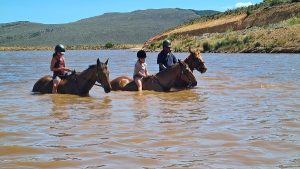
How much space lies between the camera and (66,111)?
31.2 feet

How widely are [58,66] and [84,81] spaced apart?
33.1 inches

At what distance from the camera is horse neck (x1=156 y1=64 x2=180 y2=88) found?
1271 cm

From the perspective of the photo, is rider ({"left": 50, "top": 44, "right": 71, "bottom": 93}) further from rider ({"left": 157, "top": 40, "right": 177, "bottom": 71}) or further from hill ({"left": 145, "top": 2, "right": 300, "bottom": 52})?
hill ({"left": 145, "top": 2, "right": 300, "bottom": 52})

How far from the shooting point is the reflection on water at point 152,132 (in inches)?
217

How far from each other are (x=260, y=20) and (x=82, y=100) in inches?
2332

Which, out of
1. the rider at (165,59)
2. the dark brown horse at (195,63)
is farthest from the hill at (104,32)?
the dark brown horse at (195,63)

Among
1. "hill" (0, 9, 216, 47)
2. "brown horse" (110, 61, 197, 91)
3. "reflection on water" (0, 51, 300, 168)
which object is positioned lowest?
"reflection on water" (0, 51, 300, 168)

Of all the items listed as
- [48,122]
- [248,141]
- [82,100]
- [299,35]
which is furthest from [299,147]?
[299,35]

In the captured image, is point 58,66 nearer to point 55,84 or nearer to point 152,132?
point 55,84

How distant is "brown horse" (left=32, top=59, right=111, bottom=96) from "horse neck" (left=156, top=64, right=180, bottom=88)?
191 cm

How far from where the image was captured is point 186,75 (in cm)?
1286

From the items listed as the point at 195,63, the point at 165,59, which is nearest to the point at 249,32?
the point at 165,59

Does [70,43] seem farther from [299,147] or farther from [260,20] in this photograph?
[299,147]

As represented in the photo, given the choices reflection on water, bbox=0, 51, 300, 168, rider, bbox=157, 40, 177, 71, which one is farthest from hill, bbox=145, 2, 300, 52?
reflection on water, bbox=0, 51, 300, 168
